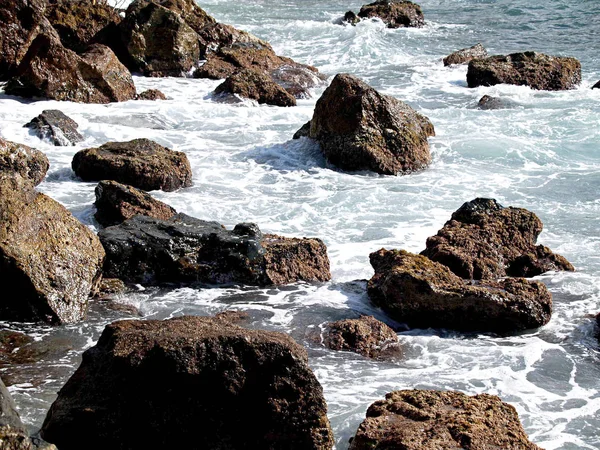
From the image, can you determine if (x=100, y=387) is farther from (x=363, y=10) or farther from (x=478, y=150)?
(x=363, y=10)

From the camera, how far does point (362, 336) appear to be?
6777 millimetres

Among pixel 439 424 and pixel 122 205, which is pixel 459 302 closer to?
pixel 439 424

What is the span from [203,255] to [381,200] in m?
3.62

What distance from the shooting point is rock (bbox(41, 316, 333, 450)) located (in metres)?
4.52

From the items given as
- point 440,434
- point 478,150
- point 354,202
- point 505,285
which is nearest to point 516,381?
point 505,285

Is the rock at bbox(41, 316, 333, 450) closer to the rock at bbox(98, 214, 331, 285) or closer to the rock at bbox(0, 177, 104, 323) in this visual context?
the rock at bbox(0, 177, 104, 323)

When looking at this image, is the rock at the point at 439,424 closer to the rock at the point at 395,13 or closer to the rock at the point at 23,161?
the rock at the point at 23,161

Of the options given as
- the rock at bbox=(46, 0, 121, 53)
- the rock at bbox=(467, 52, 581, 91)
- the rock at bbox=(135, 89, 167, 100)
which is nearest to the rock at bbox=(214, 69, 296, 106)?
the rock at bbox=(135, 89, 167, 100)

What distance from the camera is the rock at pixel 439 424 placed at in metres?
4.40

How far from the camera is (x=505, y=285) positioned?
24.9 ft

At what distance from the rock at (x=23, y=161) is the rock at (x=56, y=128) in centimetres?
162

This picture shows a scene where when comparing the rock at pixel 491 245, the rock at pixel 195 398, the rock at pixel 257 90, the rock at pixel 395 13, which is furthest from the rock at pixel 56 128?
the rock at pixel 395 13

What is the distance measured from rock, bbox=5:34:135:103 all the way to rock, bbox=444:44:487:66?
9.14 meters

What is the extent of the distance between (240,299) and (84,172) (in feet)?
13.3
